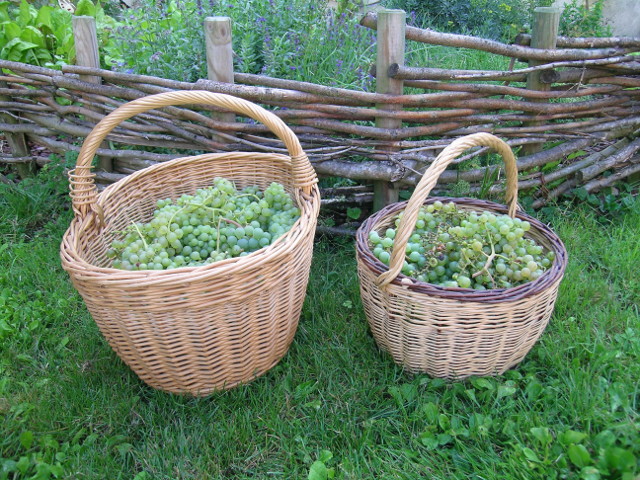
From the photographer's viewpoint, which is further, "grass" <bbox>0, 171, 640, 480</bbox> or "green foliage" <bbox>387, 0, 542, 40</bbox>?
"green foliage" <bbox>387, 0, 542, 40</bbox>

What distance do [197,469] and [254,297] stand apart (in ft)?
1.78

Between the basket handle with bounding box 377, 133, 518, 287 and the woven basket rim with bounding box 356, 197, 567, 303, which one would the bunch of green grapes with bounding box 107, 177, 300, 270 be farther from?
the basket handle with bounding box 377, 133, 518, 287

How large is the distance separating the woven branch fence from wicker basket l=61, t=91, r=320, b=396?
2.03 feet

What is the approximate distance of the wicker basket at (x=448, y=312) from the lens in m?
1.63

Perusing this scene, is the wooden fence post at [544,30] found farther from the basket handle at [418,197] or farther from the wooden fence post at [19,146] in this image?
the wooden fence post at [19,146]

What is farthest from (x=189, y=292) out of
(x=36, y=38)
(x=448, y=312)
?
(x=36, y=38)

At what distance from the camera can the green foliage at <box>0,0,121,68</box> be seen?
3115 millimetres

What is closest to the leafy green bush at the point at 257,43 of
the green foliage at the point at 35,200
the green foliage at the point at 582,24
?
the green foliage at the point at 35,200

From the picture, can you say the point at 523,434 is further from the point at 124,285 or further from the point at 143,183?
the point at 143,183

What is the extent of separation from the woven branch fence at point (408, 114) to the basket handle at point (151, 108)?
2.09 ft

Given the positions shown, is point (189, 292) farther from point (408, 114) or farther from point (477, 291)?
point (408, 114)

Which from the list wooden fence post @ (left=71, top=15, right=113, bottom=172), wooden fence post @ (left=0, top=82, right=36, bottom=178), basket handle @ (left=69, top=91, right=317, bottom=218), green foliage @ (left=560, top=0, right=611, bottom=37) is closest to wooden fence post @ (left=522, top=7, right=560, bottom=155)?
basket handle @ (left=69, top=91, right=317, bottom=218)

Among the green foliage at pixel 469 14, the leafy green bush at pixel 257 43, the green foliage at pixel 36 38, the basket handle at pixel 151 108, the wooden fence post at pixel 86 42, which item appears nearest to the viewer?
the basket handle at pixel 151 108

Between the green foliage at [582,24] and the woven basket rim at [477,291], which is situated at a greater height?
the green foliage at [582,24]
